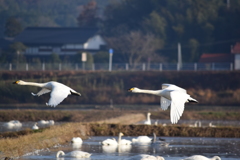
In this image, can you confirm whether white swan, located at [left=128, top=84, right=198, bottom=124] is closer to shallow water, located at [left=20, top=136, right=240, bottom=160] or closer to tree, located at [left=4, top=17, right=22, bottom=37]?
shallow water, located at [left=20, top=136, right=240, bottom=160]

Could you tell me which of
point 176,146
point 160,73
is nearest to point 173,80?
point 160,73

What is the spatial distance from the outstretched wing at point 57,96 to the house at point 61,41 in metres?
Result: 53.6

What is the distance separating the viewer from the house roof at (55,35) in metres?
71.6

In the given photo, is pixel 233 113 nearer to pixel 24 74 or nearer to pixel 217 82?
pixel 217 82

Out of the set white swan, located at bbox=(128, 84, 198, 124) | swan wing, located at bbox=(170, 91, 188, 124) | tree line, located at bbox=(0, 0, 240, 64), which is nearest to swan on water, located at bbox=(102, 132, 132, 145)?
white swan, located at bbox=(128, 84, 198, 124)

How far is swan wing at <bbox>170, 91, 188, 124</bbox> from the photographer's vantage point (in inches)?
533

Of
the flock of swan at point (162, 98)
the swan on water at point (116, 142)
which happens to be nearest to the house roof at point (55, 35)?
the swan on water at point (116, 142)

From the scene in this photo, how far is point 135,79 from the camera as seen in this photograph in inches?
2041

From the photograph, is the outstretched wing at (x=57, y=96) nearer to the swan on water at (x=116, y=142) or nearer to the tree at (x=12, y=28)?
the swan on water at (x=116, y=142)

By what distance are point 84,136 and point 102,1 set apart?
12688cm

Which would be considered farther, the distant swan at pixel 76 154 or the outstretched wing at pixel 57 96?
the distant swan at pixel 76 154

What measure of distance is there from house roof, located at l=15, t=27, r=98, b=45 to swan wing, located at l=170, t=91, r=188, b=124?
2203 inches

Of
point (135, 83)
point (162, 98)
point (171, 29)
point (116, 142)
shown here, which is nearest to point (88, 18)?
point (171, 29)

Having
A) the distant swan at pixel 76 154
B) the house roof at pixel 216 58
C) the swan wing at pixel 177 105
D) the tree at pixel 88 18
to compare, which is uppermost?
the tree at pixel 88 18
